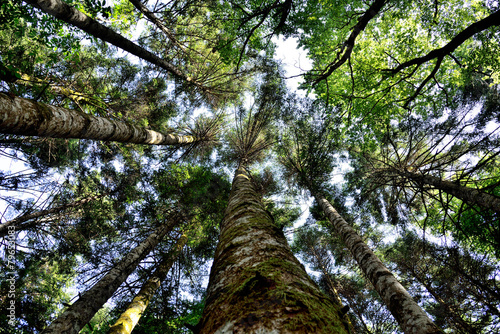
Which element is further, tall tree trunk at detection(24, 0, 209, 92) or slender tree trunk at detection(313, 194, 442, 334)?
tall tree trunk at detection(24, 0, 209, 92)

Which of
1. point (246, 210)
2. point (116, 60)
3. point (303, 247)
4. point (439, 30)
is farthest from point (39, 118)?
point (303, 247)

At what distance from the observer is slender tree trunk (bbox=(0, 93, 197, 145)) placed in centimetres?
212

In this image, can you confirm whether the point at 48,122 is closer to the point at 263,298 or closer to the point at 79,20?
the point at 79,20

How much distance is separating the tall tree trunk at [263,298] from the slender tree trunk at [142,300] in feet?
13.8

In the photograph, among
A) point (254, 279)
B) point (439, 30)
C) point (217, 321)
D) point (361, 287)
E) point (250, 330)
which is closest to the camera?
point (250, 330)

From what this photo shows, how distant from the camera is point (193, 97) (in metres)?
9.45

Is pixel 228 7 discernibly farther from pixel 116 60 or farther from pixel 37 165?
pixel 37 165

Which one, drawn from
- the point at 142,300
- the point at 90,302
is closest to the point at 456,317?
the point at 142,300

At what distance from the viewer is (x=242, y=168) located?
733cm

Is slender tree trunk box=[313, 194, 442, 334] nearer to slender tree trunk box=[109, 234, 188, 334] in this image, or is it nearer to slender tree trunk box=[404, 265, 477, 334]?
slender tree trunk box=[404, 265, 477, 334]

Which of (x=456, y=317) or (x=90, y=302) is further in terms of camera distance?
(x=456, y=317)

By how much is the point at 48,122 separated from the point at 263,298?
319 cm

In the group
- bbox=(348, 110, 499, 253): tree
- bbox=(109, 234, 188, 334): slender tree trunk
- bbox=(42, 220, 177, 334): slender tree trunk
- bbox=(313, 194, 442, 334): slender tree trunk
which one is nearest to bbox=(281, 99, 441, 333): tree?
bbox=(313, 194, 442, 334): slender tree trunk

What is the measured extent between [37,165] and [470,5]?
17.9 m
